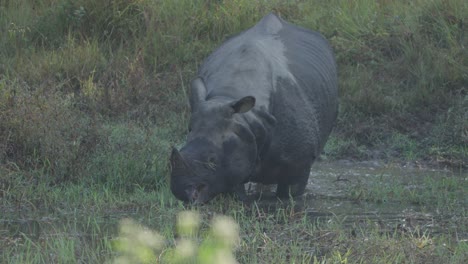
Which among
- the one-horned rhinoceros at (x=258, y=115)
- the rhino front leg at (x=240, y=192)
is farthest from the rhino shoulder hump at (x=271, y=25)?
the rhino front leg at (x=240, y=192)

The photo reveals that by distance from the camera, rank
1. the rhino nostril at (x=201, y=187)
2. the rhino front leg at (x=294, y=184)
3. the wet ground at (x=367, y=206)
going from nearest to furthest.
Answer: the wet ground at (x=367, y=206) < the rhino nostril at (x=201, y=187) < the rhino front leg at (x=294, y=184)

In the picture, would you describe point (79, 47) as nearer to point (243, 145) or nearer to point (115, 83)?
point (115, 83)

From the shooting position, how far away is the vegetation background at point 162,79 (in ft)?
26.6

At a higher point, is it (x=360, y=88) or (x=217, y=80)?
(x=217, y=80)

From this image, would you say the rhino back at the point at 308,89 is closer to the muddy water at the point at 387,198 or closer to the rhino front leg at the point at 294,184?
the rhino front leg at the point at 294,184

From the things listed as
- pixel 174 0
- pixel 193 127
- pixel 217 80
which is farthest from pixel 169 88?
pixel 193 127

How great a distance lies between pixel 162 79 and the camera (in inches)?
435

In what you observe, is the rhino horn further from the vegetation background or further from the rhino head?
the vegetation background

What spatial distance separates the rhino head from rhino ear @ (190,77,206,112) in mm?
18

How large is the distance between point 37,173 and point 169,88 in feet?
9.97

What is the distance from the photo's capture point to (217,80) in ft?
24.8

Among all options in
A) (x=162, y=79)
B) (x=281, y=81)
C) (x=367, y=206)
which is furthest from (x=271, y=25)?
(x=162, y=79)

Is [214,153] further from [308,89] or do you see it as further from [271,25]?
[271,25]

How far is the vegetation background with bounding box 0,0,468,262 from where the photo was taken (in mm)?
8109
